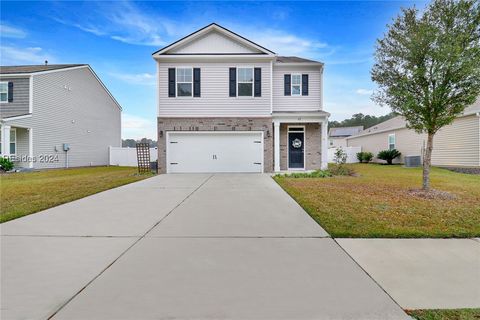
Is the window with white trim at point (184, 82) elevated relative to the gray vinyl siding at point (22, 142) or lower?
elevated

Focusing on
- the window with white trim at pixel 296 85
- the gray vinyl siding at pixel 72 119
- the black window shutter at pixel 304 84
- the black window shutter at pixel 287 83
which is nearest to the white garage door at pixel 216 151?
the black window shutter at pixel 287 83

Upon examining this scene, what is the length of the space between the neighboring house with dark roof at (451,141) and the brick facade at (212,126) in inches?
294

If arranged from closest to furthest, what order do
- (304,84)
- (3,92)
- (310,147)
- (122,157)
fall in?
(310,147) < (304,84) < (3,92) < (122,157)

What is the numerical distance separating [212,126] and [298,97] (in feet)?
18.0

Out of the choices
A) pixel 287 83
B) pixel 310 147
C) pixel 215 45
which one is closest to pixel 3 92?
pixel 215 45

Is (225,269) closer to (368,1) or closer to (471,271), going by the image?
(471,271)

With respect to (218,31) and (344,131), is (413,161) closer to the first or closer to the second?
(218,31)

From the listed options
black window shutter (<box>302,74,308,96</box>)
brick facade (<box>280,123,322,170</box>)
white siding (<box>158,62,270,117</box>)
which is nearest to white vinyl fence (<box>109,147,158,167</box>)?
white siding (<box>158,62,270,117</box>)

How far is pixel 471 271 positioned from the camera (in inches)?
114

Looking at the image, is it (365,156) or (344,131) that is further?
(344,131)

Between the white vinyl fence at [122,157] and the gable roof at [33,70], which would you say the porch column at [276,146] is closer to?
the white vinyl fence at [122,157]

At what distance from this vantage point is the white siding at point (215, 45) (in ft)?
46.0

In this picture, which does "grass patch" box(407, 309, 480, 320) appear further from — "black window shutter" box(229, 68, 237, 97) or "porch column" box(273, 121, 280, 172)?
"black window shutter" box(229, 68, 237, 97)

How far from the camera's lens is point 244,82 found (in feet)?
45.6
